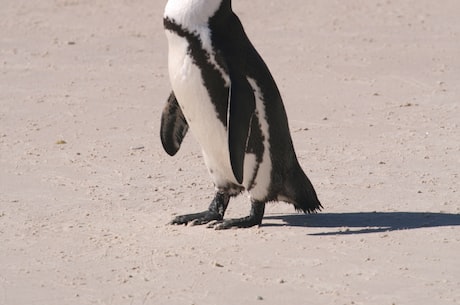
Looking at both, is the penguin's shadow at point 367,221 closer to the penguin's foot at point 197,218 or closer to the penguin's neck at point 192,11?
the penguin's foot at point 197,218

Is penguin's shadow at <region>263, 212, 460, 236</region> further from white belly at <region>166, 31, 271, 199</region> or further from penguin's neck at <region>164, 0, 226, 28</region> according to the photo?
penguin's neck at <region>164, 0, 226, 28</region>

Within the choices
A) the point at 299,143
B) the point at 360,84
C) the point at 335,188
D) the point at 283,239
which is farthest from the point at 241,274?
the point at 360,84

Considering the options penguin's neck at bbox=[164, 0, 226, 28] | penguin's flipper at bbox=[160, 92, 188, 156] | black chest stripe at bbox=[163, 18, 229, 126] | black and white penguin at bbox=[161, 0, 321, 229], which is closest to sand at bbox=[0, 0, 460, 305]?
black and white penguin at bbox=[161, 0, 321, 229]

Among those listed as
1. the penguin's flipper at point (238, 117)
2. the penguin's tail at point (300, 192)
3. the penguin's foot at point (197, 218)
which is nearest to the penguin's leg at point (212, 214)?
the penguin's foot at point (197, 218)

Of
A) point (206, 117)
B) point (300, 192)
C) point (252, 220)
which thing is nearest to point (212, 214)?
point (252, 220)

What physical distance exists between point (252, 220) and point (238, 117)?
700 millimetres

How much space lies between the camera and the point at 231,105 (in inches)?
227

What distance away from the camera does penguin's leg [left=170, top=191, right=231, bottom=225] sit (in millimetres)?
6344

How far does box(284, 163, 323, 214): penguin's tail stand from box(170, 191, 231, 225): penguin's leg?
0.34 m

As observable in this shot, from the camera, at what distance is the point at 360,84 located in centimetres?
990

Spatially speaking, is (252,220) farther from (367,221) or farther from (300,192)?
(367,221)

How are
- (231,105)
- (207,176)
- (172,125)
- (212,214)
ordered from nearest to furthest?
(231,105) → (212,214) → (172,125) → (207,176)

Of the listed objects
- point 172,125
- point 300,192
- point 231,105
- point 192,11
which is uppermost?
point 192,11

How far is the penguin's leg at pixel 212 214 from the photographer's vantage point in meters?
6.34
